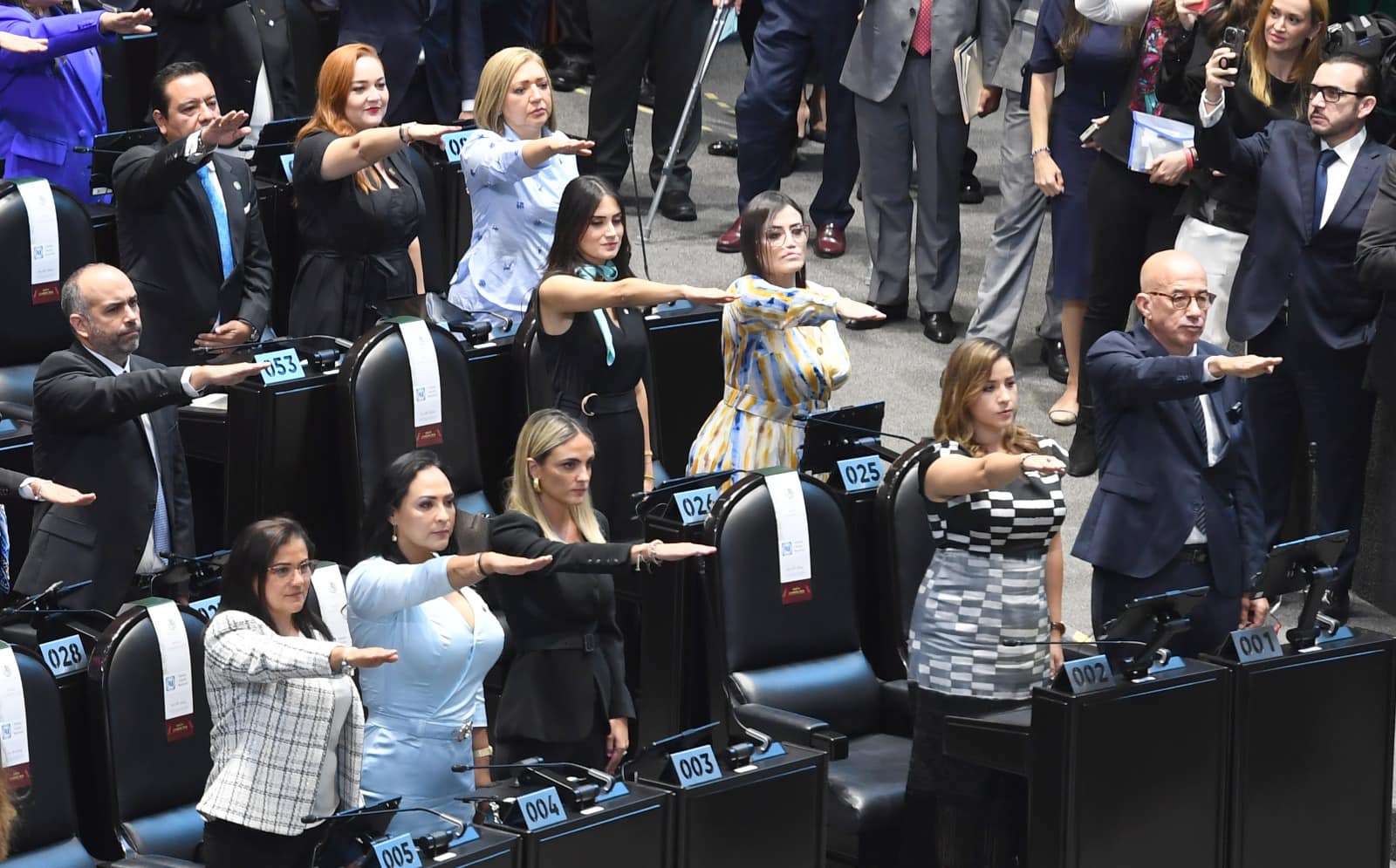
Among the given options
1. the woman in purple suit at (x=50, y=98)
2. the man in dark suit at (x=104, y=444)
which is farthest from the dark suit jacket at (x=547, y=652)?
the woman in purple suit at (x=50, y=98)

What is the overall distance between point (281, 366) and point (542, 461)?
1.01m

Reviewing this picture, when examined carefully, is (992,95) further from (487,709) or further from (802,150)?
(487,709)

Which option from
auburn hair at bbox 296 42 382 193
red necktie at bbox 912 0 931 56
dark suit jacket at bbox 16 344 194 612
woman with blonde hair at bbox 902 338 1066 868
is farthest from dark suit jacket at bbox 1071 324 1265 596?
red necktie at bbox 912 0 931 56

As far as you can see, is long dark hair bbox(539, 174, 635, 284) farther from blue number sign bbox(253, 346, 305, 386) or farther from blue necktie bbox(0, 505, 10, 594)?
blue necktie bbox(0, 505, 10, 594)

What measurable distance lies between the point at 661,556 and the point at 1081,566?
2484 mm

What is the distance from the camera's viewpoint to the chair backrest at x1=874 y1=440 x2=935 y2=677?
199 inches

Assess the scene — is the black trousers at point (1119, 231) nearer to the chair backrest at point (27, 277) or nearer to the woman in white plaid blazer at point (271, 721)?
the chair backrest at point (27, 277)

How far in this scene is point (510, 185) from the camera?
5973 mm

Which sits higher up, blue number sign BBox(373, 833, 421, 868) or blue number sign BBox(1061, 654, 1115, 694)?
blue number sign BBox(1061, 654, 1115, 694)

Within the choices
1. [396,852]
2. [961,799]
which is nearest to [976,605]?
[961,799]

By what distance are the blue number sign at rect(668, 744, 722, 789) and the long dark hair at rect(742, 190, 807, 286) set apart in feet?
4.72

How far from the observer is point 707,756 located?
4.10m

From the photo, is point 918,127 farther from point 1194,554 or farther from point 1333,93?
point 1194,554

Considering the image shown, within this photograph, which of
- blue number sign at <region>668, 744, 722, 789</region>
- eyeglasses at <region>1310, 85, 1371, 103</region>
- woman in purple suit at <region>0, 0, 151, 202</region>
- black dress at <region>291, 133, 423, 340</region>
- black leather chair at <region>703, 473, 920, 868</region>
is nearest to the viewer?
A: blue number sign at <region>668, 744, 722, 789</region>
